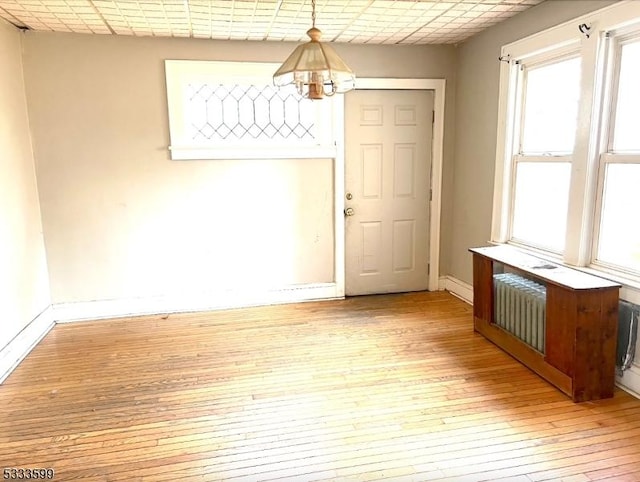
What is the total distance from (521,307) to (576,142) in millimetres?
1164

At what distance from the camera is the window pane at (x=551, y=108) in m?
3.25

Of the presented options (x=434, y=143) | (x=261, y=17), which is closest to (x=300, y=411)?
(x=261, y=17)

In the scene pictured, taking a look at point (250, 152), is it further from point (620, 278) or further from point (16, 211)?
point (620, 278)

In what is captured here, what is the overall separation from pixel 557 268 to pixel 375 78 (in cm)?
247

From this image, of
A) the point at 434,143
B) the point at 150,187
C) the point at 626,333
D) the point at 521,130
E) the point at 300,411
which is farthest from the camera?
the point at 434,143

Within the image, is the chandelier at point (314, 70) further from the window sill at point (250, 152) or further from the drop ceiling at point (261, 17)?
the window sill at point (250, 152)

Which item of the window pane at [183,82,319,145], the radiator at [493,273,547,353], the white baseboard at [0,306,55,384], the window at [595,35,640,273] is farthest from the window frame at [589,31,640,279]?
the white baseboard at [0,306,55,384]

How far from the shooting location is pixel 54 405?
2773 mm

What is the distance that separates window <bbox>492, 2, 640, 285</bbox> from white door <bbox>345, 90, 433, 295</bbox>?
0.97 m

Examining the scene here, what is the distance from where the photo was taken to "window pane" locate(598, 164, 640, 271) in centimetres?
281

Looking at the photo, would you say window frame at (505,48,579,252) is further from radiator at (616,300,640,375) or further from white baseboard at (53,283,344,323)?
white baseboard at (53,283,344,323)

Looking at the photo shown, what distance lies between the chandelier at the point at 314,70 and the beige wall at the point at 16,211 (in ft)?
7.82

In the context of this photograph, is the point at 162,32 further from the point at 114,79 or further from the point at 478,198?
the point at 478,198

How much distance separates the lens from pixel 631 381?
9.20 ft
